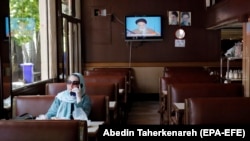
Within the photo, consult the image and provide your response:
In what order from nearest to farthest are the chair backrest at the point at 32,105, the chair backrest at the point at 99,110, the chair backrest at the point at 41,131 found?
the chair backrest at the point at 41,131 < the chair backrest at the point at 99,110 < the chair backrest at the point at 32,105

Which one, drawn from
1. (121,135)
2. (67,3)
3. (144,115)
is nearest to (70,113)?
(121,135)

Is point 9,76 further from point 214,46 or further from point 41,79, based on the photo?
point 214,46

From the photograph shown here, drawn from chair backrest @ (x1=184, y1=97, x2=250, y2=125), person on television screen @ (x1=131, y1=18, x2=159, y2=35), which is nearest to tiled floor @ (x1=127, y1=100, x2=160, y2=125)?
person on television screen @ (x1=131, y1=18, x2=159, y2=35)

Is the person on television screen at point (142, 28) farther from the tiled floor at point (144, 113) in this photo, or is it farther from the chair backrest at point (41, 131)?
the chair backrest at point (41, 131)

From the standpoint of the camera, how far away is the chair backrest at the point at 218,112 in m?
3.61

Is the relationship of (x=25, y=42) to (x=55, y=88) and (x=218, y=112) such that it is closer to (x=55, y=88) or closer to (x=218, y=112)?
(x=55, y=88)

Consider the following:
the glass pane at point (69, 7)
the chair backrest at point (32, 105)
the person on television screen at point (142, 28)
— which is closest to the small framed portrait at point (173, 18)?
the person on television screen at point (142, 28)

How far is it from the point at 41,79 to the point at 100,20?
380 centimetres

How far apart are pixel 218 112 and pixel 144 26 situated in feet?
20.8

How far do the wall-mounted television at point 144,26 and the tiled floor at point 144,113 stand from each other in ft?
5.73

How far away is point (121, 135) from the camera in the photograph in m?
2.06

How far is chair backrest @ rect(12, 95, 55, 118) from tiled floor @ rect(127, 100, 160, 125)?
3146mm

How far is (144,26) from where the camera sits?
9.73m

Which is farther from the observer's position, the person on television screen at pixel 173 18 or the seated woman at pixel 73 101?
the person on television screen at pixel 173 18
